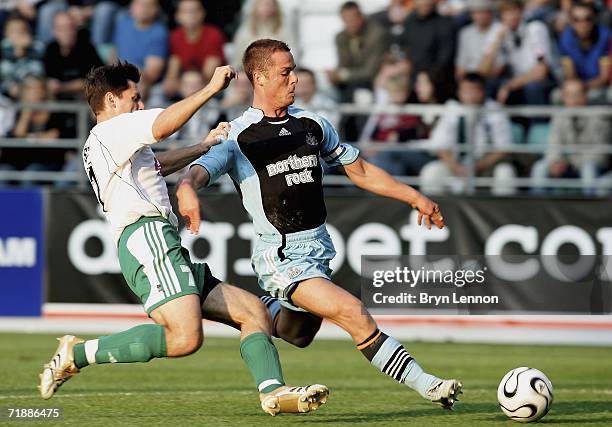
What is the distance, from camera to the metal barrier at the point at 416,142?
14.7 m

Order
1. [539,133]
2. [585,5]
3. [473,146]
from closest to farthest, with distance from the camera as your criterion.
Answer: [473,146] → [539,133] → [585,5]

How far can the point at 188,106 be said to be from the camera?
22.1ft

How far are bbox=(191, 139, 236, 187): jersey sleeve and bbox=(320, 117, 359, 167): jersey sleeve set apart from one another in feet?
2.08

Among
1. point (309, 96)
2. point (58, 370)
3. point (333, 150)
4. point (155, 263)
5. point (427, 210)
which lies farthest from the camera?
point (309, 96)

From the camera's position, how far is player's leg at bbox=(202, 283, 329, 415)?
22.9ft

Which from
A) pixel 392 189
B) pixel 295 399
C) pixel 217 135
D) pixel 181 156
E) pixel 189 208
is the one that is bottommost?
pixel 295 399

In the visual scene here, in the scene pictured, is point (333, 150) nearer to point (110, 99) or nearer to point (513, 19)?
point (110, 99)

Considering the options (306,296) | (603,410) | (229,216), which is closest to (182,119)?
(306,296)

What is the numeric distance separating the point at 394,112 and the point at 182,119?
331 inches

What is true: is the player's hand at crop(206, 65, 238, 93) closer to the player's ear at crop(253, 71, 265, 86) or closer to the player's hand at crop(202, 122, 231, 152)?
the player's hand at crop(202, 122, 231, 152)

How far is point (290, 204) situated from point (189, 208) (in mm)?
1152

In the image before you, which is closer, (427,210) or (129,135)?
(129,135)

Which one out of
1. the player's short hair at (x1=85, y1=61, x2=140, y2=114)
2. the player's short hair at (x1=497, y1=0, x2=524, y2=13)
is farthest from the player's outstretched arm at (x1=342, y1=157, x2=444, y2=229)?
the player's short hair at (x1=497, y1=0, x2=524, y2=13)

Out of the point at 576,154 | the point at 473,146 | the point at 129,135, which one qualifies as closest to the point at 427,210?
the point at 129,135
